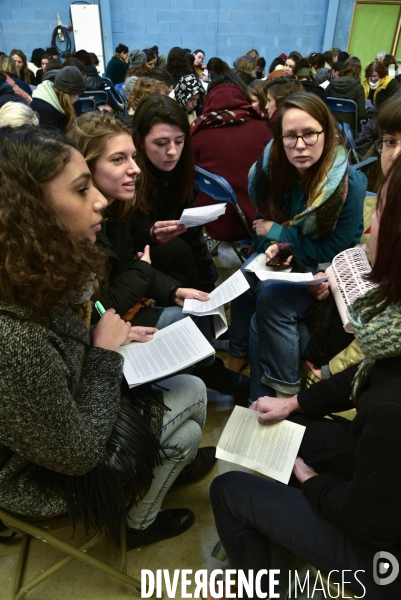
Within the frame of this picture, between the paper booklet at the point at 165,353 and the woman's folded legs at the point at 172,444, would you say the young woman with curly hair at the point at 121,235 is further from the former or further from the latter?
the woman's folded legs at the point at 172,444

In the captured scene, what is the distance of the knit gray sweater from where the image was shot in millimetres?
880

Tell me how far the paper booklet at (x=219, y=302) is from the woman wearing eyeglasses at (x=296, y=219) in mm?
142

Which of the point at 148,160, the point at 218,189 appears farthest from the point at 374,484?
the point at 218,189

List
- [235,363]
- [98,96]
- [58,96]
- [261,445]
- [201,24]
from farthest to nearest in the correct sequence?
[201,24] → [98,96] → [58,96] → [235,363] → [261,445]

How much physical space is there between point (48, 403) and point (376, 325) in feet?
2.30

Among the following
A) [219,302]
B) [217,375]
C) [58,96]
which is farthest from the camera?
[58,96]

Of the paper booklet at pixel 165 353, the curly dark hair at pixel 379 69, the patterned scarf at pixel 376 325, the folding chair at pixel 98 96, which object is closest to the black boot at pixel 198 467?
the paper booklet at pixel 165 353

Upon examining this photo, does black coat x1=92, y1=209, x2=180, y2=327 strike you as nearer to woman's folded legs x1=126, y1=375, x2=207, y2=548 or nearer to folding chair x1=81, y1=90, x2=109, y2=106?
woman's folded legs x1=126, y1=375, x2=207, y2=548

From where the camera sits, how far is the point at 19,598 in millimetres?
1341

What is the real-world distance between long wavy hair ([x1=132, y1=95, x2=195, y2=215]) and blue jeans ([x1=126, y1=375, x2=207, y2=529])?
44.5 inches

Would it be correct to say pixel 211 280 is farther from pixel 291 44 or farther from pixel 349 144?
pixel 291 44

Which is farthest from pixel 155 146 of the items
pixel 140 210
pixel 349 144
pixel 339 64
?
pixel 339 64

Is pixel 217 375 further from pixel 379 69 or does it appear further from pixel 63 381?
pixel 379 69

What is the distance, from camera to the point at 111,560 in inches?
58.9
